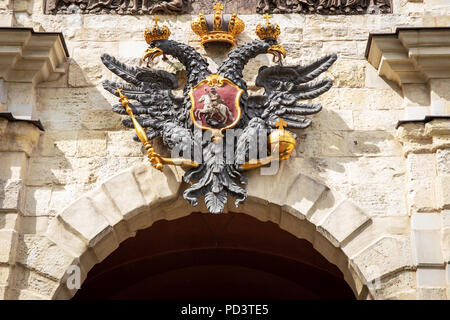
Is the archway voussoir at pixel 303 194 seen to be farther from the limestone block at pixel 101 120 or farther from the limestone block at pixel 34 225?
the limestone block at pixel 34 225

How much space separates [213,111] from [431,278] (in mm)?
2028

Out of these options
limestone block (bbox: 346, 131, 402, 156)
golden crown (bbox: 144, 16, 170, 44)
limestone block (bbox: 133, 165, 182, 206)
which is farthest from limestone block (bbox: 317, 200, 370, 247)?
golden crown (bbox: 144, 16, 170, 44)

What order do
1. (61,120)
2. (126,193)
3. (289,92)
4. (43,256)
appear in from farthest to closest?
(61,120)
(289,92)
(126,193)
(43,256)

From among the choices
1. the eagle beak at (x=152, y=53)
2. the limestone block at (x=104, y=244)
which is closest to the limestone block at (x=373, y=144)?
the eagle beak at (x=152, y=53)

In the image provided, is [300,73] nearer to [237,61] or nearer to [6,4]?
[237,61]

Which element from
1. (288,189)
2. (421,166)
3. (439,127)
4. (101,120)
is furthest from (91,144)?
(439,127)

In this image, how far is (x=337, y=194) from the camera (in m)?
7.70

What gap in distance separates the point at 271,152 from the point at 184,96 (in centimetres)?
83

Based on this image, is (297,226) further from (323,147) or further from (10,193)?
(10,193)

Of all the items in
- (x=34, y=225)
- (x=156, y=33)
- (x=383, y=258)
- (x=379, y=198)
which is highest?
(x=156, y=33)

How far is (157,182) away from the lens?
7.75 meters

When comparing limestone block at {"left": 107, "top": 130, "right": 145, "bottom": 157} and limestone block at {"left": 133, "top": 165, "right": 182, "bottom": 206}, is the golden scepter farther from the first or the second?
limestone block at {"left": 107, "top": 130, "right": 145, "bottom": 157}

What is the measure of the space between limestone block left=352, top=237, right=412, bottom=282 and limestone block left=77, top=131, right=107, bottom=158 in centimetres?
212
